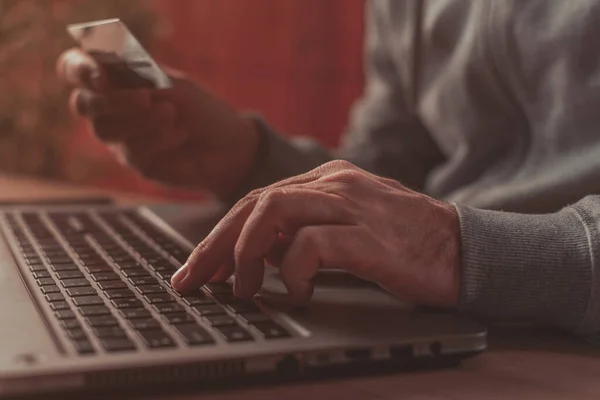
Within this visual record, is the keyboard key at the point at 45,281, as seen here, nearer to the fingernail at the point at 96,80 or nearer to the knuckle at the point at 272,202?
the knuckle at the point at 272,202

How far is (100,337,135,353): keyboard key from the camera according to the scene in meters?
0.47

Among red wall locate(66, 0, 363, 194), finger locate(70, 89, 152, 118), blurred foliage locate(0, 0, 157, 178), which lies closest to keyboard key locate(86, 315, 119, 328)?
finger locate(70, 89, 152, 118)

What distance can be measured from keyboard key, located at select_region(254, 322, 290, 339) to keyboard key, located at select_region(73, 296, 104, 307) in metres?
0.11

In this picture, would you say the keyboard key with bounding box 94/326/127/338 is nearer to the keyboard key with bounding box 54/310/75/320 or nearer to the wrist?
the keyboard key with bounding box 54/310/75/320

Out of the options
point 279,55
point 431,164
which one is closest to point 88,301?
point 431,164

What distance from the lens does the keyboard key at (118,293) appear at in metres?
0.57

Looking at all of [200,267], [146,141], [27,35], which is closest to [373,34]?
[146,141]

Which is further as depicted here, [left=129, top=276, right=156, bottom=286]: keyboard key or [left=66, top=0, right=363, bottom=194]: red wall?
[left=66, top=0, right=363, bottom=194]: red wall

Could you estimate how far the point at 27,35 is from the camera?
1.50m

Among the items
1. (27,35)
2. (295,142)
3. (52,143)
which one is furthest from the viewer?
(52,143)

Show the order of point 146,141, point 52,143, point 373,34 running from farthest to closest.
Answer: point 52,143 → point 373,34 → point 146,141

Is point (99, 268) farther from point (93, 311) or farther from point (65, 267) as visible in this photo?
point (93, 311)

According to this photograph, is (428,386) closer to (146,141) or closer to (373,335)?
(373,335)

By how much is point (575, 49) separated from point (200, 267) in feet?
1.33
